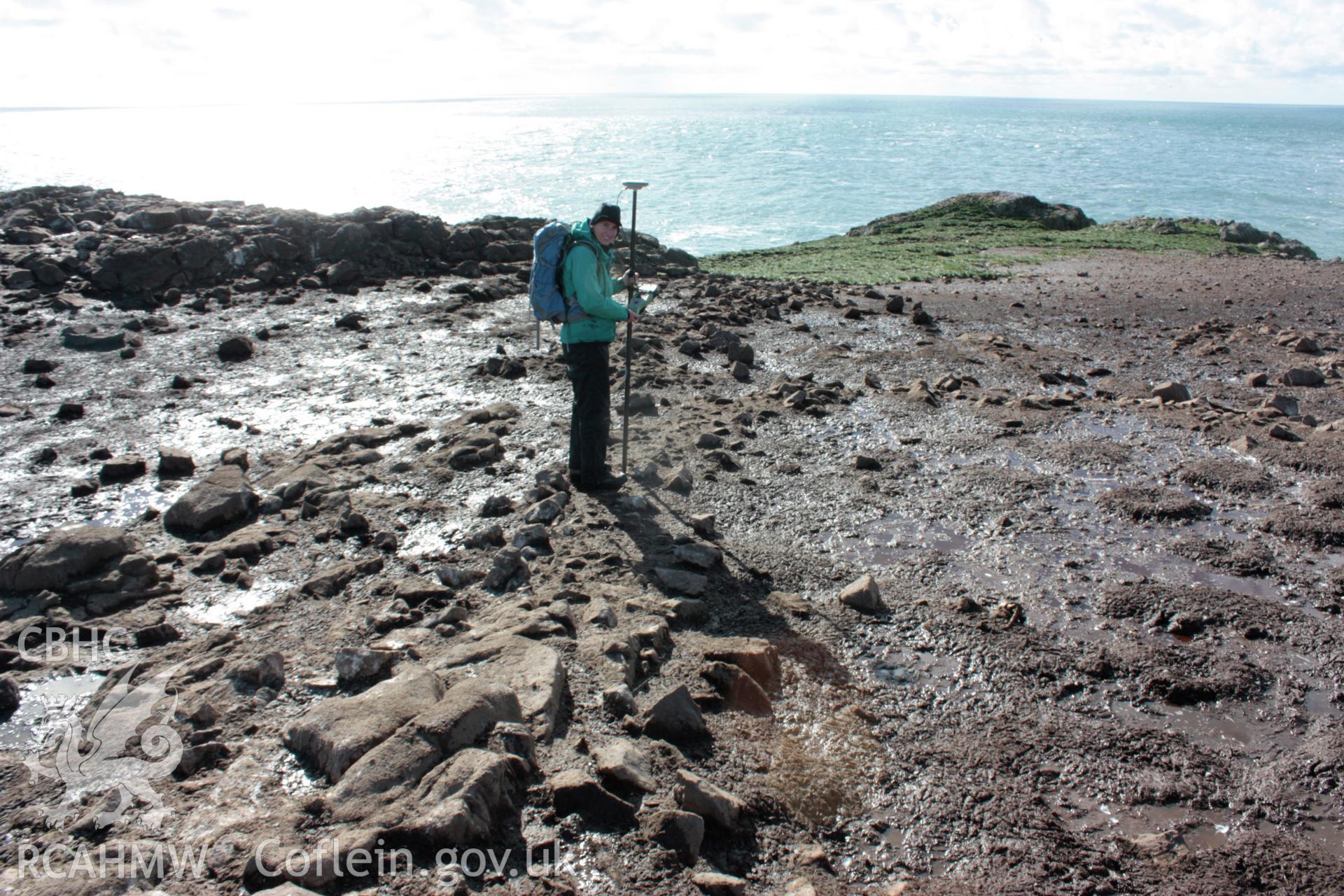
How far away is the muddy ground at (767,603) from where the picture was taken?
11.5 ft

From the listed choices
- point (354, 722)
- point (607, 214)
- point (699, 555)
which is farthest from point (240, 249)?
point (354, 722)

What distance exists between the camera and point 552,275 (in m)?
6.46

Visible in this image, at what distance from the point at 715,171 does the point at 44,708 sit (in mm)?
67108

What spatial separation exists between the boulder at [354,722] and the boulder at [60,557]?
277 centimetres

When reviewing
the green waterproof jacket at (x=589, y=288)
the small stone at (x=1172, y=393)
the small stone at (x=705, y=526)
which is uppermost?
the green waterproof jacket at (x=589, y=288)

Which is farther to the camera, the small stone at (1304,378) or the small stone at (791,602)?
the small stone at (1304,378)

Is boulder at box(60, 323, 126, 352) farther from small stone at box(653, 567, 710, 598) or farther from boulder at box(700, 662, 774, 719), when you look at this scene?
boulder at box(700, 662, 774, 719)

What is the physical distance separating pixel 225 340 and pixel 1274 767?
37.0 ft

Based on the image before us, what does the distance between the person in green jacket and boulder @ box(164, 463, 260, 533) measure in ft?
8.42

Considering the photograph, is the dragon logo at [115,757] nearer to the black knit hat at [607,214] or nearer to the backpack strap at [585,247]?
the backpack strap at [585,247]

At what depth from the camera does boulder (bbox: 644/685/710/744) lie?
4.04m

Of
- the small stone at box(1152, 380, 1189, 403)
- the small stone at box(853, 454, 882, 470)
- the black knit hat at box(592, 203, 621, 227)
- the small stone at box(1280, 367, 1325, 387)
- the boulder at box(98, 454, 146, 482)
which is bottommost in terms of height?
the boulder at box(98, 454, 146, 482)

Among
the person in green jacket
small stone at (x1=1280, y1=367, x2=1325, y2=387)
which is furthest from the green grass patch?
the person in green jacket

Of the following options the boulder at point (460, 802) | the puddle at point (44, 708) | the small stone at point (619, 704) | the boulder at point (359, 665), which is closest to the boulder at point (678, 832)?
the boulder at point (460, 802)
